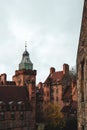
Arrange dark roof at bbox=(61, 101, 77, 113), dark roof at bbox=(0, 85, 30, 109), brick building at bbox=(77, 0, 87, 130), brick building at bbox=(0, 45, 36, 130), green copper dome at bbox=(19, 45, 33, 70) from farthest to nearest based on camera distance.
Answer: green copper dome at bbox=(19, 45, 33, 70), dark roof at bbox=(61, 101, 77, 113), dark roof at bbox=(0, 85, 30, 109), brick building at bbox=(0, 45, 36, 130), brick building at bbox=(77, 0, 87, 130)

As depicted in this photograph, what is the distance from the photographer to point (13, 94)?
72.2 m

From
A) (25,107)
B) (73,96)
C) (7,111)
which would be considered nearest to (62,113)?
(73,96)

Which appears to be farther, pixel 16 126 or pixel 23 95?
pixel 23 95

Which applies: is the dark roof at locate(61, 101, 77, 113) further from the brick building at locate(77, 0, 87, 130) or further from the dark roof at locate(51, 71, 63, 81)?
the brick building at locate(77, 0, 87, 130)

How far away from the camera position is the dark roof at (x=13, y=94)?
70.0 meters

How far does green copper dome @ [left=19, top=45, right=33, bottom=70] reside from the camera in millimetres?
87287

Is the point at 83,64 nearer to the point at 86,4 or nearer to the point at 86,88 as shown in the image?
the point at 86,88

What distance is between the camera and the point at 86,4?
58.5 ft

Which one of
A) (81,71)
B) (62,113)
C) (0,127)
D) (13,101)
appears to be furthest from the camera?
(62,113)

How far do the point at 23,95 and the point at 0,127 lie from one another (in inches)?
483

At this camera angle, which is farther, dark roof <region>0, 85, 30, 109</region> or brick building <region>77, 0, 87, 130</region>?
dark roof <region>0, 85, 30, 109</region>

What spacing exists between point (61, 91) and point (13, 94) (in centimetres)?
1607

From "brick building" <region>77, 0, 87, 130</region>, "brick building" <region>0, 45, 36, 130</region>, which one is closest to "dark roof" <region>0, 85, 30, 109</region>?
"brick building" <region>0, 45, 36, 130</region>

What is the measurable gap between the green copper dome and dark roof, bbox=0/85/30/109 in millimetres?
13134
